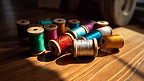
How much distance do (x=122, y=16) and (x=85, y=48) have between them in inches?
66.4

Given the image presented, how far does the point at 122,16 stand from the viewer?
300 centimetres

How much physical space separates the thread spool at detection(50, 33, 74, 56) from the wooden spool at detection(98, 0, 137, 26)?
124 cm

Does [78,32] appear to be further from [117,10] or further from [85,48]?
[117,10]

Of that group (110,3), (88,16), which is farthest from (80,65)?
(88,16)

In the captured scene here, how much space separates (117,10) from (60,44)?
161 centimetres

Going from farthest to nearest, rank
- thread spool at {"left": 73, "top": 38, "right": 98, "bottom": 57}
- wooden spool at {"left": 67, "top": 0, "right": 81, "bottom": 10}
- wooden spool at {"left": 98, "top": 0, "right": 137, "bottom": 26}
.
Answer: wooden spool at {"left": 67, "top": 0, "right": 81, "bottom": 10}, wooden spool at {"left": 98, "top": 0, "right": 137, "bottom": 26}, thread spool at {"left": 73, "top": 38, "right": 98, "bottom": 57}

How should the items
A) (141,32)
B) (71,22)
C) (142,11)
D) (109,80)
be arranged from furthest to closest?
(142,11) → (141,32) → (71,22) → (109,80)

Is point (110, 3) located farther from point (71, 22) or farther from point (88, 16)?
point (88, 16)

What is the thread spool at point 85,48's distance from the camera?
5.85 ft

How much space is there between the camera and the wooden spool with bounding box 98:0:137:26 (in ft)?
8.80

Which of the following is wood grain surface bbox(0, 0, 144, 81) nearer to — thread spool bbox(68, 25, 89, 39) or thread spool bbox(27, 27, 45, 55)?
thread spool bbox(27, 27, 45, 55)

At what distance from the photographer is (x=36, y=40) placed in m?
1.84

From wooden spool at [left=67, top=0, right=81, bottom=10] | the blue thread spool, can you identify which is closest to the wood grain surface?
the blue thread spool

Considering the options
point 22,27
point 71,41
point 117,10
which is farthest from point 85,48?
point 117,10
